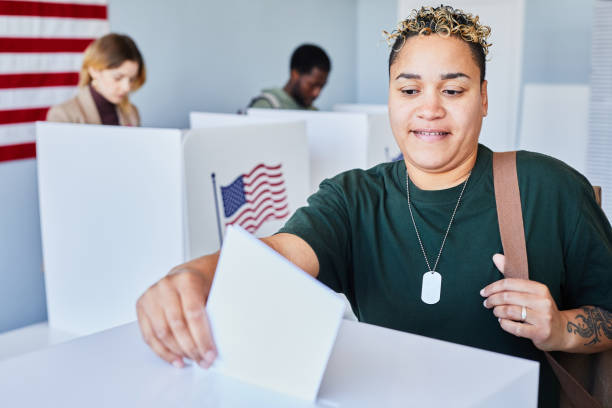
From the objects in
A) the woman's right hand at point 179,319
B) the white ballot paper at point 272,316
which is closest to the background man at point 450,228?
the woman's right hand at point 179,319

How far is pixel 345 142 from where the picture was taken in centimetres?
305

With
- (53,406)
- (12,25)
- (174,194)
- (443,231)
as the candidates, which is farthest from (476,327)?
(12,25)

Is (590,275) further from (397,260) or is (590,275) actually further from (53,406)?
(53,406)

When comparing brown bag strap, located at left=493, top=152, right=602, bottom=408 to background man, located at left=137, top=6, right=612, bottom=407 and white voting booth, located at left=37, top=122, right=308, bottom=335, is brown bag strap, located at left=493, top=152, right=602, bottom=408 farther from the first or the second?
white voting booth, located at left=37, top=122, right=308, bottom=335

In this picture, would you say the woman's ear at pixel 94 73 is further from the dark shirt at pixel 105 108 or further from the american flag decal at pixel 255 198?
the american flag decal at pixel 255 198

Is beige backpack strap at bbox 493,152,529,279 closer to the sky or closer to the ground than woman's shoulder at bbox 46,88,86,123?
closer to the ground

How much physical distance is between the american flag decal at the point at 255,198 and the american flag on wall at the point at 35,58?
4.73 feet

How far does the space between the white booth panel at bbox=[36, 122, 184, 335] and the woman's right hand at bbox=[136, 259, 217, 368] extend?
5.07 ft

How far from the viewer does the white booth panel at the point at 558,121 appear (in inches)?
193

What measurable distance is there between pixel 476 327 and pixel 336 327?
0.59m

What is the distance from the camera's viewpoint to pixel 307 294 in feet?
1.83

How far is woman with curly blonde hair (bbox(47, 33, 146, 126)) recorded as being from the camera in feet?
9.77

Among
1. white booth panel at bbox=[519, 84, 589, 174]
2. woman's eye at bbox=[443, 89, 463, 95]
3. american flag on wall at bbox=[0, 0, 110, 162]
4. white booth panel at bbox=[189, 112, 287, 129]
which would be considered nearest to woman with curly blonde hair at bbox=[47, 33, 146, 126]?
white booth panel at bbox=[189, 112, 287, 129]

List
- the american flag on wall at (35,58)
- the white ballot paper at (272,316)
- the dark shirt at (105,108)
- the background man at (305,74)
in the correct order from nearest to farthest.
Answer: the white ballot paper at (272,316), the dark shirt at (105,108), the american flag on wall at (35,58), the background man at (305,74)
